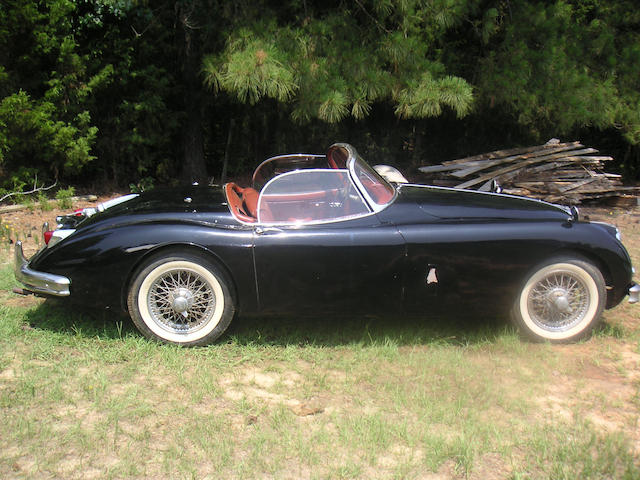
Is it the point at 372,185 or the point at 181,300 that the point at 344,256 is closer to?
the point at 372,185

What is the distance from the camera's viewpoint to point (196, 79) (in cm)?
978

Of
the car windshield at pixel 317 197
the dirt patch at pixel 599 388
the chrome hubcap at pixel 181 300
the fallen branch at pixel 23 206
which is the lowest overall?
the dirt patch at pixel 599 388

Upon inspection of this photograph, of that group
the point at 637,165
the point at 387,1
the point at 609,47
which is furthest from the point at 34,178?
the point at 637,165

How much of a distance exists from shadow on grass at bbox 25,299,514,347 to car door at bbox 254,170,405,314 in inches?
8.6

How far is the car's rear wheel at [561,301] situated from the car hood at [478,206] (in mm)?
422

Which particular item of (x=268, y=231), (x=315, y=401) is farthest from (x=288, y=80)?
(x=315, y=401)

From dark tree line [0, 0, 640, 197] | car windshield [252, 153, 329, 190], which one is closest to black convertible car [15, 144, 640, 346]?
car windshield [252, 153, 329, 190]

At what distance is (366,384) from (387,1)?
6139 mm

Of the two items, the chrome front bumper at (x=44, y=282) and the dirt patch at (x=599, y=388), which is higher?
the chrome front bumper at (x=44, y=282)

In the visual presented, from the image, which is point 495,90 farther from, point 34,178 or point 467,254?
point 34,178

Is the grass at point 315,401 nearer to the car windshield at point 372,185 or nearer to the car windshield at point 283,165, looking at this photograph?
the car windshield at point 372,185

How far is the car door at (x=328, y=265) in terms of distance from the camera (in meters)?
4.09

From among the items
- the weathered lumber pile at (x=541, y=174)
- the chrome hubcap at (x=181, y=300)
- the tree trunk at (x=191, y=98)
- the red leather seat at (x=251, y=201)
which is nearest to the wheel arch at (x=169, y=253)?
the chrome hubcap at (x=181, y=300)

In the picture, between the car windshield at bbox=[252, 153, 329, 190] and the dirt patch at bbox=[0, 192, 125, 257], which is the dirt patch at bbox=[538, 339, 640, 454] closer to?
the car windshield at bbox=[252, 153, 329, 190]
